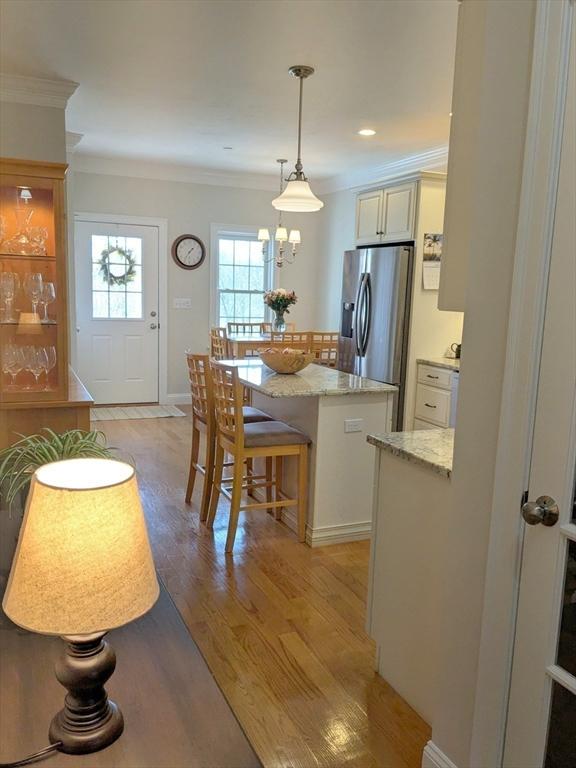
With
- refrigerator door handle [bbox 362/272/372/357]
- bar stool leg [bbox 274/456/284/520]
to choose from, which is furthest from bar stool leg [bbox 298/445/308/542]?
refrigerator door handle [bbox 362/272/372/357]

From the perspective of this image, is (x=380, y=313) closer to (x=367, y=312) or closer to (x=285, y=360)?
(x=367, y=312)

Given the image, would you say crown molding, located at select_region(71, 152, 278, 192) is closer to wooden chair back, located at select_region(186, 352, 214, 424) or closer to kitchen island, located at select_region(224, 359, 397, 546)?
wooden chair back, located at select_region(186, 352, 214, 424)

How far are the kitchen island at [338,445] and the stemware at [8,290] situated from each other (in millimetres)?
1365

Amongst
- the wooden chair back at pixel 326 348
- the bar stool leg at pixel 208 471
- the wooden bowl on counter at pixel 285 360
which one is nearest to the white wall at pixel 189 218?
the wooden chair back at pixel 326 348

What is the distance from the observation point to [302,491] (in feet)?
11.3

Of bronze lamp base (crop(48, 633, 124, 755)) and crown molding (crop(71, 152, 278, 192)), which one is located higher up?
crown molding (crop(71, 152, 278, 192))

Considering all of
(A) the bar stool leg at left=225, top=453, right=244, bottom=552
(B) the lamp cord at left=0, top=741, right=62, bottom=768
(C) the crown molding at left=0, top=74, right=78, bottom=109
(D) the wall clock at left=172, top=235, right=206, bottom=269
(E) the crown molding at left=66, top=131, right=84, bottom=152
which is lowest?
(A) the bar stool leg at left=225, top=453, right=244, bottom=552

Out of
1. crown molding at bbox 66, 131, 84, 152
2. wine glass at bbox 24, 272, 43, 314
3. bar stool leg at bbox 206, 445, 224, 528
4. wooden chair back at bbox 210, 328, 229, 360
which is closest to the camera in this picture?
wine glass at bbox 24, 272, 43, 314

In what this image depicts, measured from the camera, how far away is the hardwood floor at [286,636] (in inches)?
76.9

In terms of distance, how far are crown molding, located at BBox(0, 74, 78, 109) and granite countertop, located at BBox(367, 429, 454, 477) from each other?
10.2 ft

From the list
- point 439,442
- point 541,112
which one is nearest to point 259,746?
point 439,442

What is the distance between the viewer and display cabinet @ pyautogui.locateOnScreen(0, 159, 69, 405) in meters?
3.32

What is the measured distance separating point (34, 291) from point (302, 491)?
1878 millimetres

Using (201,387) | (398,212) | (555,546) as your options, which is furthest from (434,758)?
(398,212)
